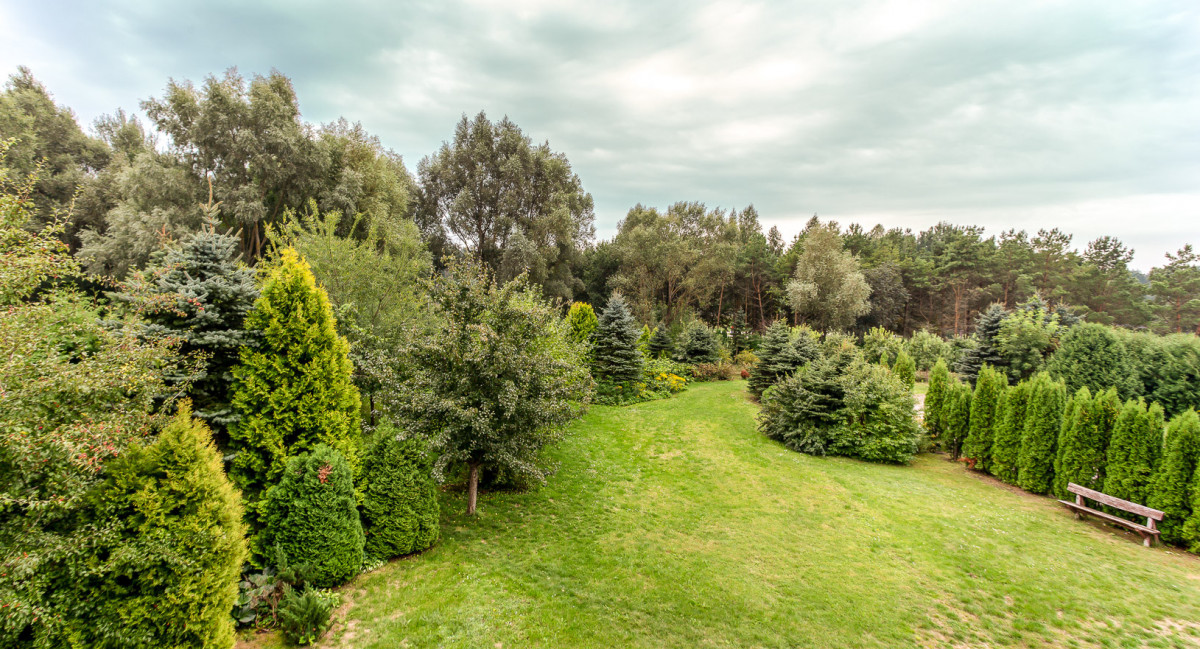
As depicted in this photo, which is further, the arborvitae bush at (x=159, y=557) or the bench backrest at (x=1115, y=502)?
the bench backrest at (x=1115, y=502)

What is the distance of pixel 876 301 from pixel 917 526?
123ft

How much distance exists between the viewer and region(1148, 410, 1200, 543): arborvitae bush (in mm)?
7438

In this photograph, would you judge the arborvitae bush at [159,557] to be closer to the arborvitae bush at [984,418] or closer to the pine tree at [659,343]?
the arborvitae bush at [984,418]

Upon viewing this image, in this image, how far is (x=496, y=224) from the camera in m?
28.1

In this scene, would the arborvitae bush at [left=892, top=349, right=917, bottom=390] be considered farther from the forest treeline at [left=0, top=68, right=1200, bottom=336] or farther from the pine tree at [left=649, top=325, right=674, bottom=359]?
the forest treeline at [left=0, top=68, right=1200, bottom=336]

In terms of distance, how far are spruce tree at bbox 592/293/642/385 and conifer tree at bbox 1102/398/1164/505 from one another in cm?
1379

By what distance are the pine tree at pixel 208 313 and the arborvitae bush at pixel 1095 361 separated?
23110mm

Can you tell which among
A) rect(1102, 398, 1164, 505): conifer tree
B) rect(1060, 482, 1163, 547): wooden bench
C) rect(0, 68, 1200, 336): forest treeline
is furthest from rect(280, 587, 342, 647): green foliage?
rect(1102, 398, 1164, 505): conifer tree

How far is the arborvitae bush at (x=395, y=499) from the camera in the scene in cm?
627

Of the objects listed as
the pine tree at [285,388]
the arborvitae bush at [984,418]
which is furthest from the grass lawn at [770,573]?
the pine tree at [285,388]

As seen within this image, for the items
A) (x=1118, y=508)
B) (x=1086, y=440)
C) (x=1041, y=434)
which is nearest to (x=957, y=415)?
(x=1041, y=434)

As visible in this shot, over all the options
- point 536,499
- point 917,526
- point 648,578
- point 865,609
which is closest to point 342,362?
point 536,499

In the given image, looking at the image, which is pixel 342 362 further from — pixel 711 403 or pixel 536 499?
pixel 711 403

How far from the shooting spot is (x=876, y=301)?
129 ft
